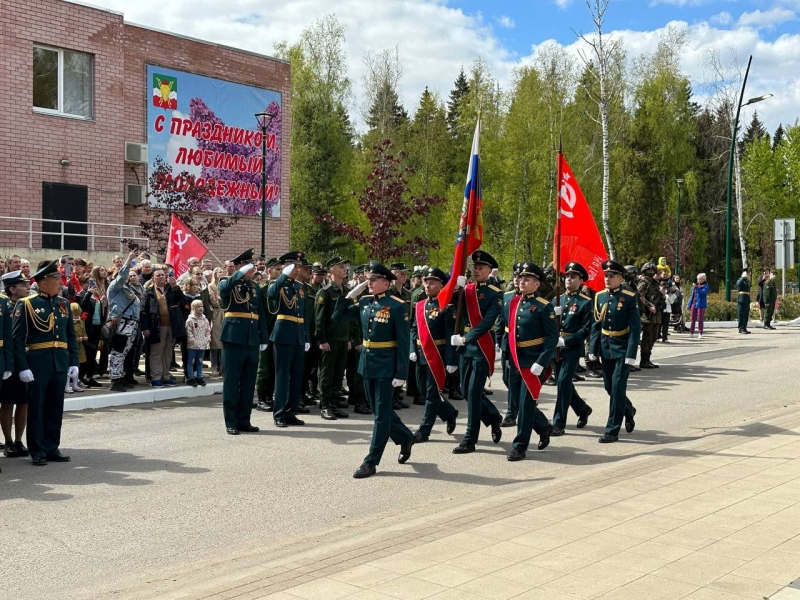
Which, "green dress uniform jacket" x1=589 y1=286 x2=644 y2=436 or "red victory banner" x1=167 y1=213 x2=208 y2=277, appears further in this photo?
"red victory banner" x1=167 y1=213 x2=208 y2=277

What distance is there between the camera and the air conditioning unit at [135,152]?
2711 cm

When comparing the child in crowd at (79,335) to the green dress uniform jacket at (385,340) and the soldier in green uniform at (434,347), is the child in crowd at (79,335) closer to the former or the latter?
the soldier in green uniform at (434,347)

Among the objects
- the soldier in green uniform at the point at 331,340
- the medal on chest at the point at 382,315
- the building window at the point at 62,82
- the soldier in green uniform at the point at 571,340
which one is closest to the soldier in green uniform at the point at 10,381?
the medal on chest at the point at 382,315

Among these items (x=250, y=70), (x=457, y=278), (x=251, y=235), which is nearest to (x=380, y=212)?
(x=251, y=235)

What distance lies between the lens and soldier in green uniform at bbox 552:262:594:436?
10.5 metres

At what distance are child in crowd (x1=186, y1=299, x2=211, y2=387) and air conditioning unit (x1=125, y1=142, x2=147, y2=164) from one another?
14.8 metres

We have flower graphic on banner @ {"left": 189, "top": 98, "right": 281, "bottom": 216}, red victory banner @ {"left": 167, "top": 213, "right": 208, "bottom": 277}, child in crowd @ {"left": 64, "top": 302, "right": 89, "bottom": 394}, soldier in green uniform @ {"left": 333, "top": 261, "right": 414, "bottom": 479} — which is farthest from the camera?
flower graphic on banner @ {"left": 189, "top": 98, "right": 281, "bottom": 216}

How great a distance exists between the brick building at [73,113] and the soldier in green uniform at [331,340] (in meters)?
14.2

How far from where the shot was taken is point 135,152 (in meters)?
27.2

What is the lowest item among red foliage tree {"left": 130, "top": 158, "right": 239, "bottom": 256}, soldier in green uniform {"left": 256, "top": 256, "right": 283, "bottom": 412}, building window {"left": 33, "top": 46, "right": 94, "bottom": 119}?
soldier in green uniform {"left": 256, "top": 256, "right": 283, "bottom": 412}

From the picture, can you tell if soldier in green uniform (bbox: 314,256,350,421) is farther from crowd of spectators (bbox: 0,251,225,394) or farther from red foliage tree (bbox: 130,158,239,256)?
red foliage tree (bbox: 130,158,239,256)

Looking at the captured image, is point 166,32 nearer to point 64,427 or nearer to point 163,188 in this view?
point 163,188

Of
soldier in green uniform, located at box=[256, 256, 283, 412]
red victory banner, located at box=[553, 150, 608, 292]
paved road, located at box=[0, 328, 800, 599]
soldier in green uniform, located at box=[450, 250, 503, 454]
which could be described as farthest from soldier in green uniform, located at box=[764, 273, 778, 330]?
soldier in green uniform, located at box=[450, 250, 503, 454]

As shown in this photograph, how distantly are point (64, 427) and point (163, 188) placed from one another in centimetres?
1831
